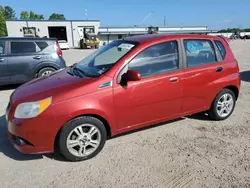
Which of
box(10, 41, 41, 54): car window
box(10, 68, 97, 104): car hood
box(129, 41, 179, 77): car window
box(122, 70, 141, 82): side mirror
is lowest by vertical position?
box(10, 68, 97, 104): car hood

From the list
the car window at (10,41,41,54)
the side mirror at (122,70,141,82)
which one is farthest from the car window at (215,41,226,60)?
the car window at (10,41,41,54)

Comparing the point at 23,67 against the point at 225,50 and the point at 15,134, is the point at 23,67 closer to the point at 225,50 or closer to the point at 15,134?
the point at 15,134

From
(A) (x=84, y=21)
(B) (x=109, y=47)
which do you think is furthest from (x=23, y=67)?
(A) (x=84, y=21)

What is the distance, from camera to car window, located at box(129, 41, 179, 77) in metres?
3.28

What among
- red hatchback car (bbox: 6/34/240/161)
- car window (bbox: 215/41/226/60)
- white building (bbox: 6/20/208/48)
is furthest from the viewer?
white building (bbox: 6/20/208/48)

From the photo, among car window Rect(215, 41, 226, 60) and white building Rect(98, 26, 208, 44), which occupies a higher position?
white building Rect(98, 26, 208, 44)

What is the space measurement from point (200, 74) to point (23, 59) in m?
5.48

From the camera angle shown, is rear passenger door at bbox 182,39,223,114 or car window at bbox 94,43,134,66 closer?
car window at bbox 94,43,134,66

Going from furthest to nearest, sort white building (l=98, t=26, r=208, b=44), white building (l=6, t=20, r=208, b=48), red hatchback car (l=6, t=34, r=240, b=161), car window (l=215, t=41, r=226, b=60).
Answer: white building (l=98, t=26, r=208, b=44)
white building (l=6, t=20, r=208, b=48)
car window (l=215, t=41, r=226, b=60)
red hatchback car (l=6, t=34, r=240, b=161)

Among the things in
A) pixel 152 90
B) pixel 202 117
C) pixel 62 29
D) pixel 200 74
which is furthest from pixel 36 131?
pixel 62 29

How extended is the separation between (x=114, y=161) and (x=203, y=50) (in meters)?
2.51

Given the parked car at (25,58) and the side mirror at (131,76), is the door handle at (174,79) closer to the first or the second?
the side mirror at (131,76)

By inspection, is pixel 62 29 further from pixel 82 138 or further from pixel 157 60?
pixel 82 138

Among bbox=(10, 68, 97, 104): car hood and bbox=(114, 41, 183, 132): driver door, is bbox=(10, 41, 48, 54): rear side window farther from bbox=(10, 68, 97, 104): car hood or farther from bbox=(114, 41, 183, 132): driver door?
bbox=(114, 41, 183, 132): driver door
